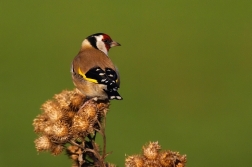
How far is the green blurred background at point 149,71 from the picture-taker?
36.0 ft

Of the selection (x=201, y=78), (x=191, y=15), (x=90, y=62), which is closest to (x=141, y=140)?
(x=201, y=78)

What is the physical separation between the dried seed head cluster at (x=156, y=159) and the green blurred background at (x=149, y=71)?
587cm

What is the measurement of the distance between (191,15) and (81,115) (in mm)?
15683

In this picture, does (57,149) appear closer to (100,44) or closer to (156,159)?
(156,159)

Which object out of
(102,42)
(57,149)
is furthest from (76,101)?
(102,42)

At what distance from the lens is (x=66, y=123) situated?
4133mm

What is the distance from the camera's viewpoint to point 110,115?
12.4 metres

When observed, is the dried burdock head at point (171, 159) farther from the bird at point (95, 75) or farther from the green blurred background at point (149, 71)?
the green blurred background at point (149, 71)

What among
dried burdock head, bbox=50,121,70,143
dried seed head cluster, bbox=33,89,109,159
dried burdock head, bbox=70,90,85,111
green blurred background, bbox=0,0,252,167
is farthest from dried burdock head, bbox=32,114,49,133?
green blurred background, bbox=0,0,252,167

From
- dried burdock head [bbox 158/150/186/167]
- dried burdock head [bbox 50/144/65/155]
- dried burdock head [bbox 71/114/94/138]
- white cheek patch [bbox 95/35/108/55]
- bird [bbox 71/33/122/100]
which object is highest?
white cheek patch [bbox 95/35/108/55]

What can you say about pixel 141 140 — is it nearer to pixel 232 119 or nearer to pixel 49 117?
pixel 232 119

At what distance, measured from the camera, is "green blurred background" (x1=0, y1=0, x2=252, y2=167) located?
11.0m

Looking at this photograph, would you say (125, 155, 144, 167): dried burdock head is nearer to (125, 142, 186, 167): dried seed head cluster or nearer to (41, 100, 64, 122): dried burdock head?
(125, 142, 186, 167): dried seed head cluster

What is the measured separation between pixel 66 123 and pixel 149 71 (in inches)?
435
